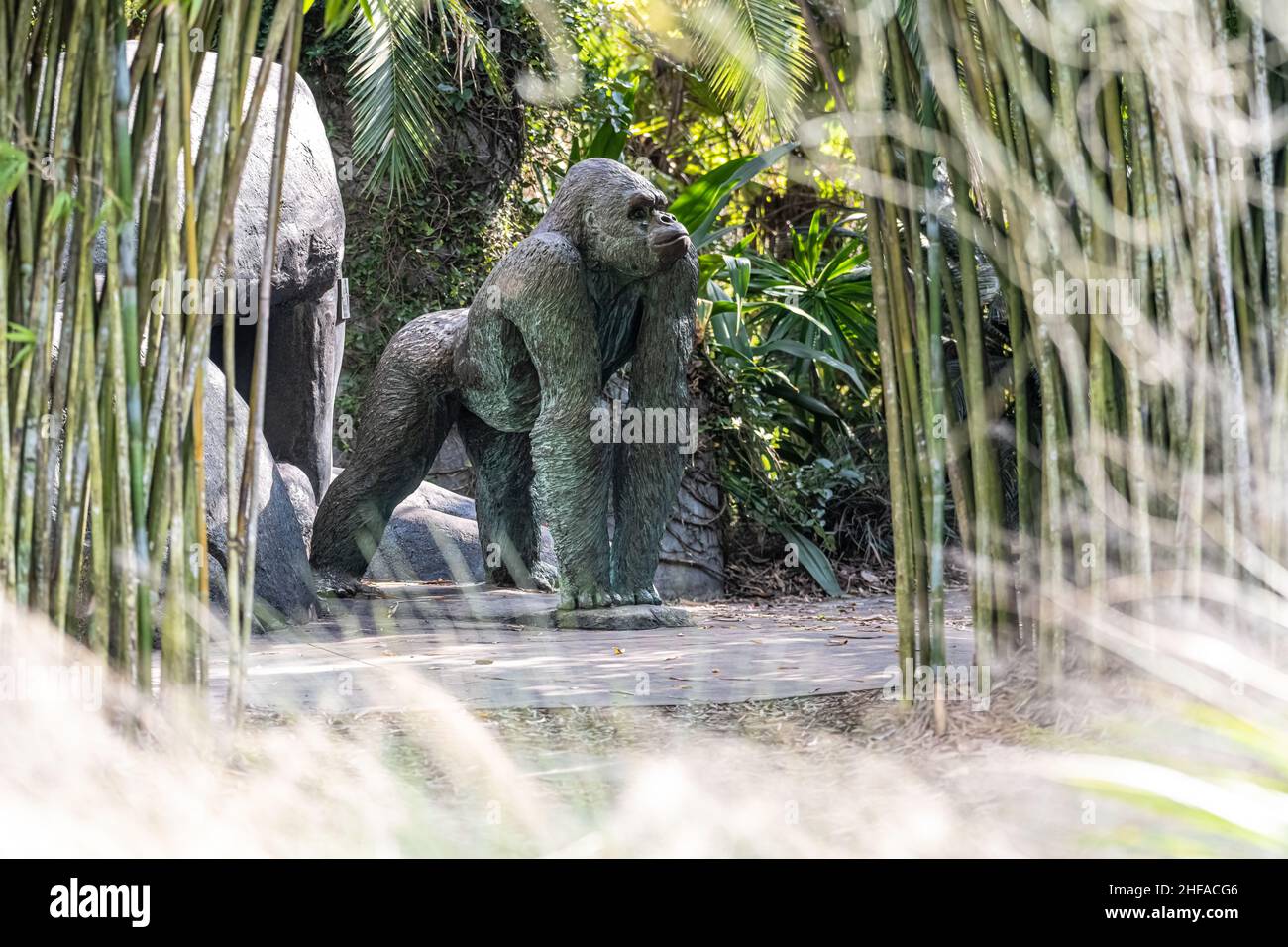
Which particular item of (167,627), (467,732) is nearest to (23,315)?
(167,627)

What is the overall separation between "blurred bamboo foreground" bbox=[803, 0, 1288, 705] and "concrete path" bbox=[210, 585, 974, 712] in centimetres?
68

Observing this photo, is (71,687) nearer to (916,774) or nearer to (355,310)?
(916,774)

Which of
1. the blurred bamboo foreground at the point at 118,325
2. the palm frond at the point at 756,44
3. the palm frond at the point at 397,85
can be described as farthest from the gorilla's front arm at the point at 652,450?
the palm frond at the point at 397,85

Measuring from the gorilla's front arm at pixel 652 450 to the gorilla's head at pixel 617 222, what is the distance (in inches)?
4.2

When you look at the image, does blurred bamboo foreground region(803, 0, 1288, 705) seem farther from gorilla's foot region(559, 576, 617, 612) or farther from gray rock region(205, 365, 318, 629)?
gray rock region(205, 365, 318, 629)

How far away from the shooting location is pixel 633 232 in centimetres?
389

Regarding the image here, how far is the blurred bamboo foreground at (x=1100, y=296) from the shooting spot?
85.3 inches

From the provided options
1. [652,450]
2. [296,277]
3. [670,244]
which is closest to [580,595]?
[652,450]

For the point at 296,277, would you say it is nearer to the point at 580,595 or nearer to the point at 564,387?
the point at 564,387

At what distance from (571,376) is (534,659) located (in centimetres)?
95

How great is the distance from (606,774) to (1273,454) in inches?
44.8

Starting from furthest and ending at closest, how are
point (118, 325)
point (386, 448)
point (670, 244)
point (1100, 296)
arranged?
1. point (386, 448)
2. point (670, 244)
3. point (1100, 296)
4. point (118, 325)

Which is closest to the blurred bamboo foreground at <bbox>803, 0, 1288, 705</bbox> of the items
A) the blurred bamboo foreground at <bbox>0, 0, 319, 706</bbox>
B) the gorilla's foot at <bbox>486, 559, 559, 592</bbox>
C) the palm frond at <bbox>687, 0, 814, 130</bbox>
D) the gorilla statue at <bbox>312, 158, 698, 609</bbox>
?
the blurred bamboo foreground at <bbox>0, 0, 319, 706</bbox>

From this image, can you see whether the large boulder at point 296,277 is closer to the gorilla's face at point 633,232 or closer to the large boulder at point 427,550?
the large boulder at point 427,550
